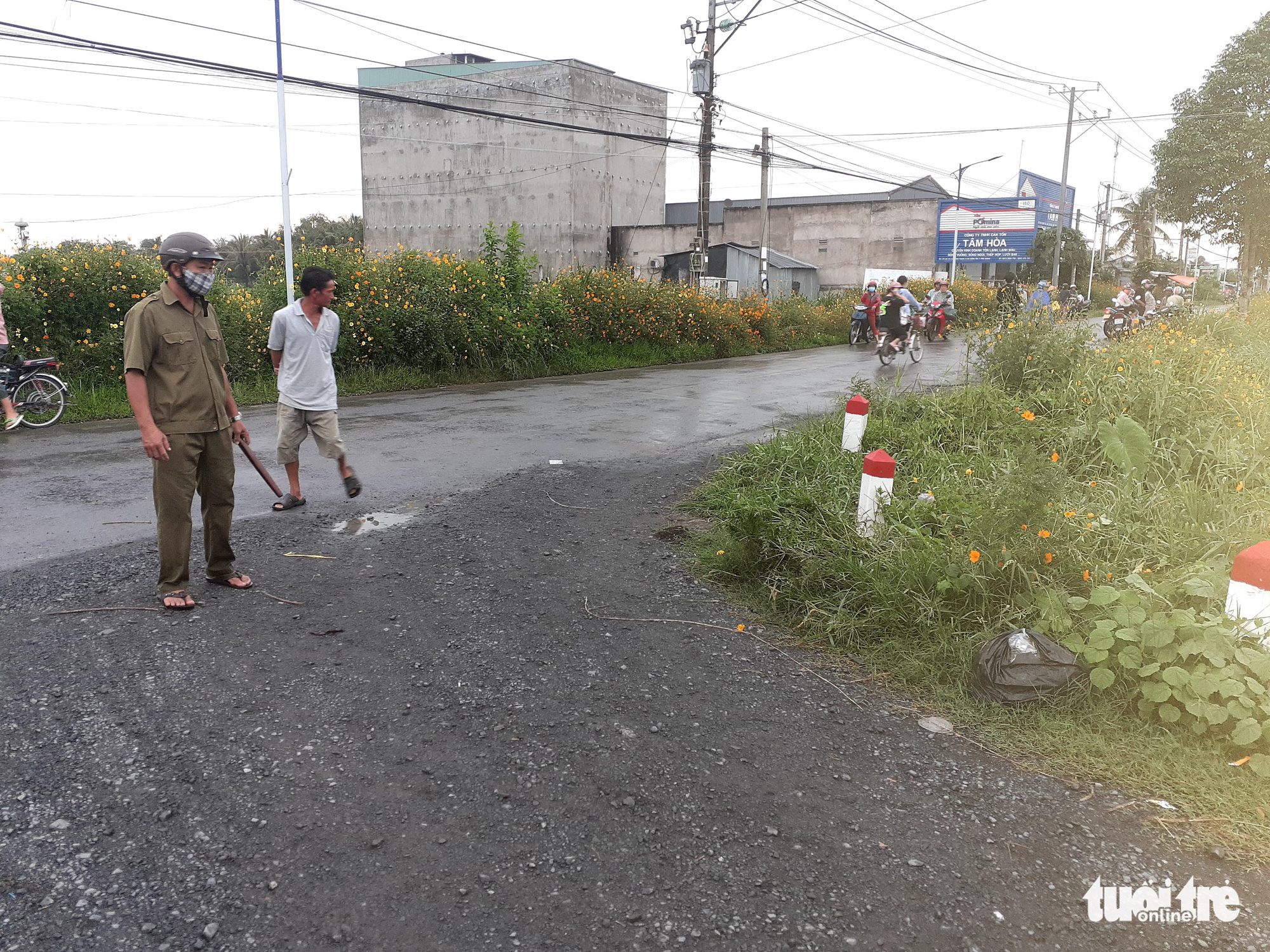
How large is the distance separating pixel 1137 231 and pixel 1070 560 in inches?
3561

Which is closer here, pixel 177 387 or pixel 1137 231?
pixel 177 387

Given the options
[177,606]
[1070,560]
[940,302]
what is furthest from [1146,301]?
[177,606]

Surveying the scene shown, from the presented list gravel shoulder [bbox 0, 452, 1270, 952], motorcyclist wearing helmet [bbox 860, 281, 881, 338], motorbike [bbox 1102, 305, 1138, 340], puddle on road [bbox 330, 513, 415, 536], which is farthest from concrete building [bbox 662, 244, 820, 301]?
gravel shoulder [bbox 0, 452, 1270, 952]

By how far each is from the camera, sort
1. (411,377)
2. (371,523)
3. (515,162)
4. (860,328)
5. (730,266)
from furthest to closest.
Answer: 1. (515,162)
2. (730,266)
3. (860,328)
4. (411,377)
5. (371,523)

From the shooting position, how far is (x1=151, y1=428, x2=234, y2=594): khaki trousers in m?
4.79

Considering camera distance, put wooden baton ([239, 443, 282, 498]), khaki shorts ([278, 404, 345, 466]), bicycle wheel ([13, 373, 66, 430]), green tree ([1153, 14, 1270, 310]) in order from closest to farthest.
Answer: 1. wooden baton ([239, 443, 282, 498])
2. khaki shorts ([278, 404, 345, 466])
3. bicycle wheel ([13, 373, 66, 430])
4. green tree ([1153, 14, 1270, 310])

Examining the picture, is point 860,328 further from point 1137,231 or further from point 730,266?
point 1137,231

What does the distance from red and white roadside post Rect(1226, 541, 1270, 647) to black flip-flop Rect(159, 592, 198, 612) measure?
5.06 metres

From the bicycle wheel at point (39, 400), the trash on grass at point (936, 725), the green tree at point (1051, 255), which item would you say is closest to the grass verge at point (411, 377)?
the bicycle wheel at point (39, 400)

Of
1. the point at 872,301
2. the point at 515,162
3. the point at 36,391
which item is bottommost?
the point at 36,391

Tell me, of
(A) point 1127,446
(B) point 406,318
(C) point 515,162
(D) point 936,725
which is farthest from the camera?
(C) point 515,162

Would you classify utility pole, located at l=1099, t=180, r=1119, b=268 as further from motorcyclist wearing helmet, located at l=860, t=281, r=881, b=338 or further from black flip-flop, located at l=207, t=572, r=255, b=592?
black flip-flop, located at l=207, t=572, r=255, b=592

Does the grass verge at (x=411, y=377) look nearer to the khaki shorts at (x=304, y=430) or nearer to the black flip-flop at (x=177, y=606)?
the khaki shorts at (x=304, y=430)

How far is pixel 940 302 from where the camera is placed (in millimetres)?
25203
